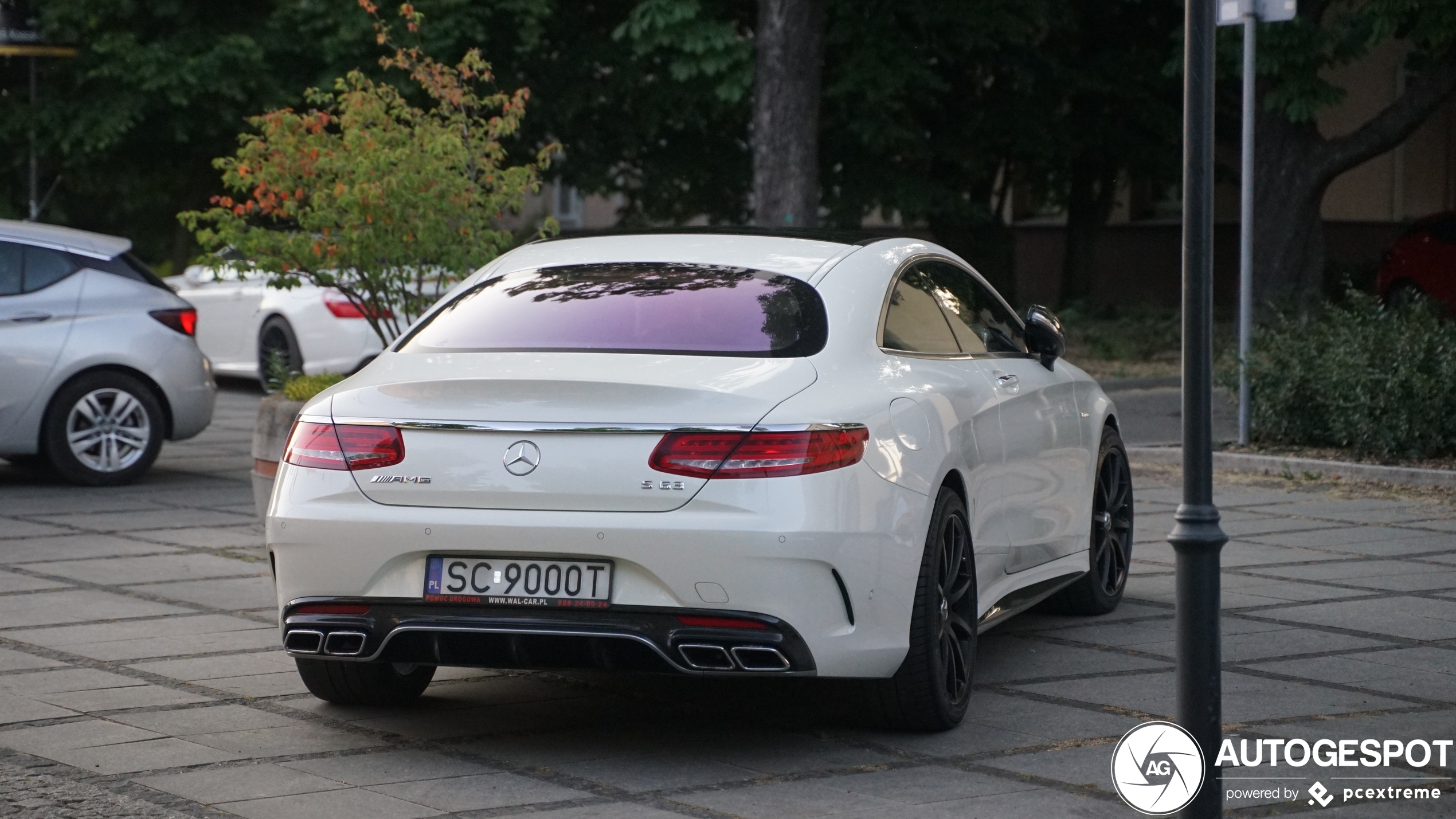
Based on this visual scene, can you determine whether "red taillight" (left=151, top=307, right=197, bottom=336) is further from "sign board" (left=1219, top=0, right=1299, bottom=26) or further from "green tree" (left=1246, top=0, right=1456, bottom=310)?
"green tree" (left=1246, top=0, right=1456, bottom=310)

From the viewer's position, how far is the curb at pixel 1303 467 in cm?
1114

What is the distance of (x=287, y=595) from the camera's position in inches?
212

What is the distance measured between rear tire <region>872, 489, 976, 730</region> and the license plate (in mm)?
905

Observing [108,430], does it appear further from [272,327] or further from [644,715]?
[644,715]

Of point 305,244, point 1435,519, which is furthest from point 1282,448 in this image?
point 305,244

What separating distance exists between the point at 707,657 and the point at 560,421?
731 mm

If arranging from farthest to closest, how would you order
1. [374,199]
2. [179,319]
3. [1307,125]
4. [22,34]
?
[22,34]
[1307,125]
[179,319]
[374,199]

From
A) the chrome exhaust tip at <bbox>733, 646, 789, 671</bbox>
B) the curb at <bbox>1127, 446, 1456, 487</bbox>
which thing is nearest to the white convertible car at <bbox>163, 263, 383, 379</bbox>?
the curb at <bbox>1127, 446, 1456, 487</bbox>

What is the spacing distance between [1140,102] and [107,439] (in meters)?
16.8

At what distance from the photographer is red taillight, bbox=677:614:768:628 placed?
4980mm

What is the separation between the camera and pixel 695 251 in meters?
6.06

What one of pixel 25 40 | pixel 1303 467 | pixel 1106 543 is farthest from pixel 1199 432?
pixel 25 40

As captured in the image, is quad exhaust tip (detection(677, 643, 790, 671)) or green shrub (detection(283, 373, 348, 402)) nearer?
quad exhaust tip (detection(677, 643, 790, 671))

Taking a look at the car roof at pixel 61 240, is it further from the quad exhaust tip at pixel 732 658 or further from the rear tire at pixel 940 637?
the quad exhaust tip at pixel 732 658
